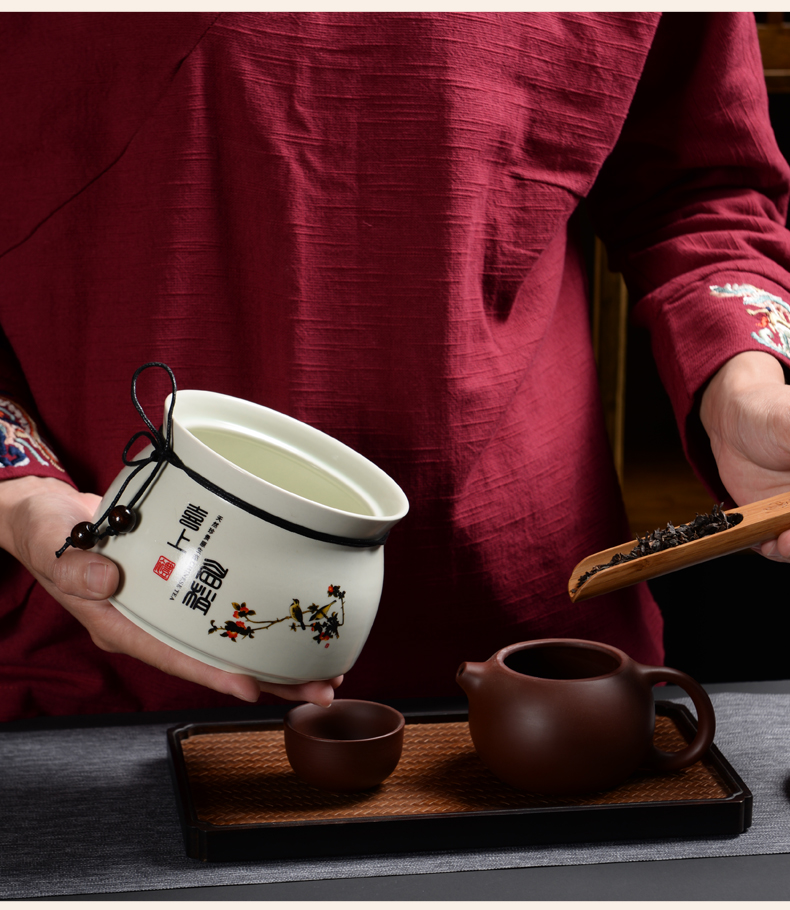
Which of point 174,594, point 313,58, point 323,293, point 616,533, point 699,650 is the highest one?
point 313,58

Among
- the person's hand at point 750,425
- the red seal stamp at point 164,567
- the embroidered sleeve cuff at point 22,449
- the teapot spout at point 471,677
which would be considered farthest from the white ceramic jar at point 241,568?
the person's hand at point 750,425

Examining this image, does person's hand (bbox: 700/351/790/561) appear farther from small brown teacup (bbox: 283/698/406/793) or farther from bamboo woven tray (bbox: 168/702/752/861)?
small brown teacup (bbox: 283/698/406/793)

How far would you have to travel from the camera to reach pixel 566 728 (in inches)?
26.6

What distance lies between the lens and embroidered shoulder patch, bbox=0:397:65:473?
0.85 m

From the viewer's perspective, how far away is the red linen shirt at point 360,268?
2.74ft

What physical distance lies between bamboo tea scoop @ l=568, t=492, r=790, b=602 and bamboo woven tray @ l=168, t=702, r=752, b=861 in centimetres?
15

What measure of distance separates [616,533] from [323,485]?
48 cm

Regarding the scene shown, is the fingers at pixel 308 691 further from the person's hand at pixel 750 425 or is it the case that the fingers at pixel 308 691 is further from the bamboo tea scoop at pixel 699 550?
the person's hand at pixel 750 425

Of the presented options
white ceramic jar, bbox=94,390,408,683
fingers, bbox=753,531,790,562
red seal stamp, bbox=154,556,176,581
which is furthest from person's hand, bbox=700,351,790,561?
red seal stamp, bbox=154,556,176,581

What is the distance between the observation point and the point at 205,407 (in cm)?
71

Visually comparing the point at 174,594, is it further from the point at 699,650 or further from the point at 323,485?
the point at 699,650

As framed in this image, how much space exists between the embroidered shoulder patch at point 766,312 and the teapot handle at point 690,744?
367 millimetres

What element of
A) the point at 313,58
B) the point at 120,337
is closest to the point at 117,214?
the point at 120,337

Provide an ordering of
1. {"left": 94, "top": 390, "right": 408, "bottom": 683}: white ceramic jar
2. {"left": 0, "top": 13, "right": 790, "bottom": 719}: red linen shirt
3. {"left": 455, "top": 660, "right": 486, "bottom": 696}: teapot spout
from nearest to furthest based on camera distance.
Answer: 1. {"left": 94, "top": 390, "right": 408, "bottom": 683}: white ceramic jar
2. {"left": 455, "top": 660, "right": 486, "bottom": 696}: teapot spout
3. {"left": 0, "top": 13, "right": 790, "bottom": 719}: red linen shirt
